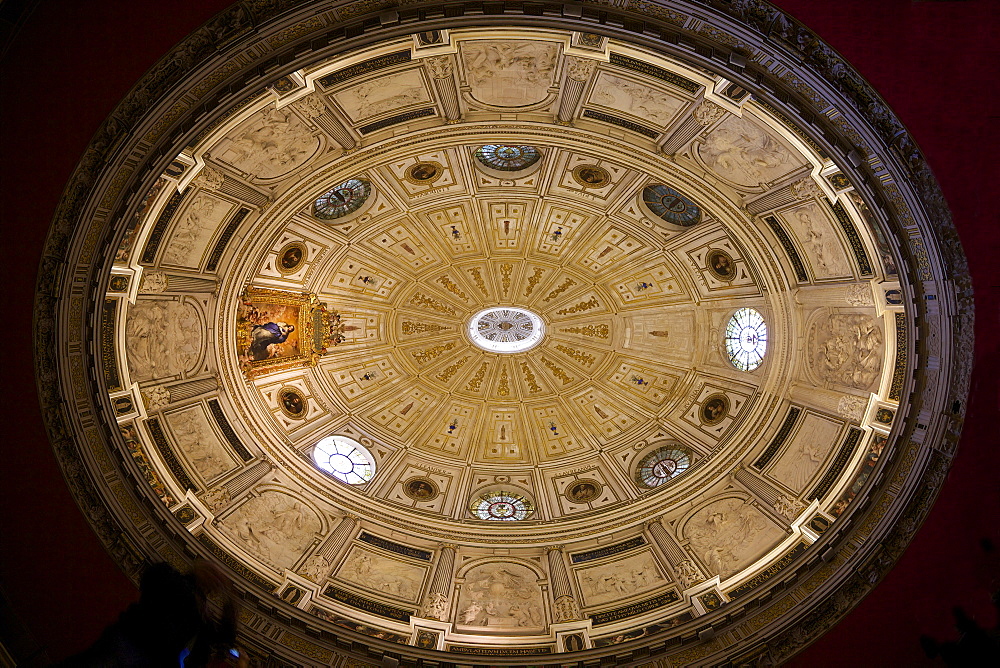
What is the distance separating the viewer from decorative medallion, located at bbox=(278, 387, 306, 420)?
2178 centimetres

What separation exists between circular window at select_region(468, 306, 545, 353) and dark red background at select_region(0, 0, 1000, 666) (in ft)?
43.4

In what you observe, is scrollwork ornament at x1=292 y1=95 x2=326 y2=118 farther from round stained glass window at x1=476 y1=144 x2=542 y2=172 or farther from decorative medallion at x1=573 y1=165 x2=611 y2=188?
decorative medallion at x1=573 y1=165 x2=611 y2=188

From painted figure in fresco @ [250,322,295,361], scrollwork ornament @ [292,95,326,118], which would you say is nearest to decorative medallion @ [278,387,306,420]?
painted figure in fresco @ [250,322,295,361]

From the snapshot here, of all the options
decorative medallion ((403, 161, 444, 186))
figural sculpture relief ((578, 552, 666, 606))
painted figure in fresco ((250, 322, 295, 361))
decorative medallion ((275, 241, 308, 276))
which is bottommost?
figural sculpture relief ((578, 552, 666, 606))

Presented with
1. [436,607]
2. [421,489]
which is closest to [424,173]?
[421,489]

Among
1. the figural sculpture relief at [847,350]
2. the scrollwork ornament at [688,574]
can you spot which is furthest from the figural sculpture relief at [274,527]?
the figural sculpture relief at [847,350]

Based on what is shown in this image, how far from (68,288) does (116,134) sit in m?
3.39

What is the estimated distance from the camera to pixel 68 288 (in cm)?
1396

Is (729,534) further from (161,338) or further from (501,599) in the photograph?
(161,338)

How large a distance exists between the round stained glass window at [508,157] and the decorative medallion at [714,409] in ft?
30.0

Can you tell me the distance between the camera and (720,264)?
20797mm

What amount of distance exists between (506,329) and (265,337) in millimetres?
8660

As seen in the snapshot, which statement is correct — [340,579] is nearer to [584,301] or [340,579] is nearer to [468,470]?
[468,470]

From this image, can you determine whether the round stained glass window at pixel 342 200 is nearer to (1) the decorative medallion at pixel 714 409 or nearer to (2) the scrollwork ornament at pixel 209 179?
(2) the scrollwork ornament at pixel 209 179
